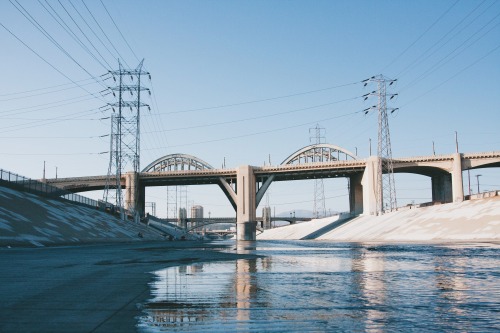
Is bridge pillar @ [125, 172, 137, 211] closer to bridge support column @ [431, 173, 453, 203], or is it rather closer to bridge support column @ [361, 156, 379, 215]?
bridge support column @ [361, 156, 379, 215]

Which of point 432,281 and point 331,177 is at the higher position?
point 331,177

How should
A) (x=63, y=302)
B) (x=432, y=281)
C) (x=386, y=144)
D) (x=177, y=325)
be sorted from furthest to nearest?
1. (x=386, y=144)
2. (x=432, y=281)
3. (x=63, y=302)
4. (x=177, y=325)

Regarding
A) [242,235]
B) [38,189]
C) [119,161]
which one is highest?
[119,161]

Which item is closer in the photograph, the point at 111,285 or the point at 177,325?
the point at 177,325

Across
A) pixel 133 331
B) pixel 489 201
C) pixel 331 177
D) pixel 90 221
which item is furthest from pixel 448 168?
pixel 133 331

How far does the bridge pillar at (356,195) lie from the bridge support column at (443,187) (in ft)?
69.6

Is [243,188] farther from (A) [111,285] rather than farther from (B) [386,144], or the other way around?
(A) [111,285]

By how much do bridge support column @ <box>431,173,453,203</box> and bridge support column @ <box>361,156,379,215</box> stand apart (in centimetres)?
2345

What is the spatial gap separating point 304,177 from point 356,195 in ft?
55.9

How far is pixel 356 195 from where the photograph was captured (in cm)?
13150

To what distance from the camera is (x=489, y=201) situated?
64750 mm

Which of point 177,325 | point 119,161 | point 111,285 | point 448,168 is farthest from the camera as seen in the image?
point 448,168

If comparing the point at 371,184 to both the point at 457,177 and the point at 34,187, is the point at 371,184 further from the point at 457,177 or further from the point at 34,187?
the point at 34,187

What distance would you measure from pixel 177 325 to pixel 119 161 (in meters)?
86.8
